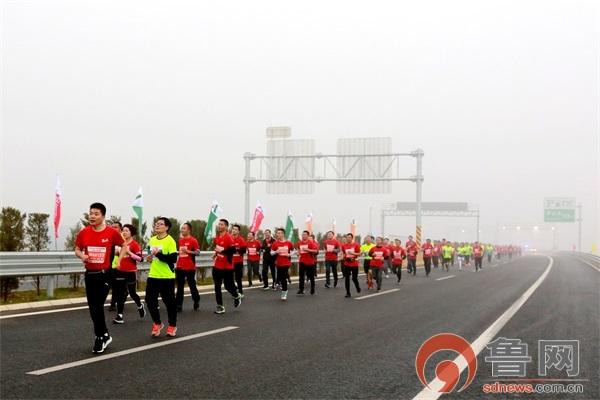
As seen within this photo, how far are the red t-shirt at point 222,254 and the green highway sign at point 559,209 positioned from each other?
7798cm

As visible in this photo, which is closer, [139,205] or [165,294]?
[165,294]

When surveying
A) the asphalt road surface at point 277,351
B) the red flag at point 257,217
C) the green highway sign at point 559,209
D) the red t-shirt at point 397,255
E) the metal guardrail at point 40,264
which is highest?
the green highway sign at point 559,209

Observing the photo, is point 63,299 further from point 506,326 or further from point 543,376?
point 543,376

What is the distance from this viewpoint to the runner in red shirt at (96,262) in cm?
736

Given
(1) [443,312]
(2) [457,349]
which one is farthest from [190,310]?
(2) [457,349]

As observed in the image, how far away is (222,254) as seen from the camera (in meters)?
12.1

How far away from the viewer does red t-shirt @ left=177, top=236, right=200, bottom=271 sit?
1194 centimetres

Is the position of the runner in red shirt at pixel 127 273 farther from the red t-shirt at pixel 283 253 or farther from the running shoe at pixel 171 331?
the red t-shirt at pixel 283 253

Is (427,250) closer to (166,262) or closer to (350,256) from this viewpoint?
(350,256)

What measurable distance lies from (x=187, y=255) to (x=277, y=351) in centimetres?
504

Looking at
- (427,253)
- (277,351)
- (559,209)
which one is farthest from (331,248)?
(559,209)

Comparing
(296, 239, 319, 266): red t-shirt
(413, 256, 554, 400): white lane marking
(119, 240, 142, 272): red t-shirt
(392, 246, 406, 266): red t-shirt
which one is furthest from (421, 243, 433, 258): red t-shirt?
(119, 240, 142, 272): red t-shirt

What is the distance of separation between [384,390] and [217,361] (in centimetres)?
214

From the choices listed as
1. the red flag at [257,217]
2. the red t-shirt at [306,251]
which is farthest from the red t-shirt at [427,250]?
the red t-shirt at [306,251]
